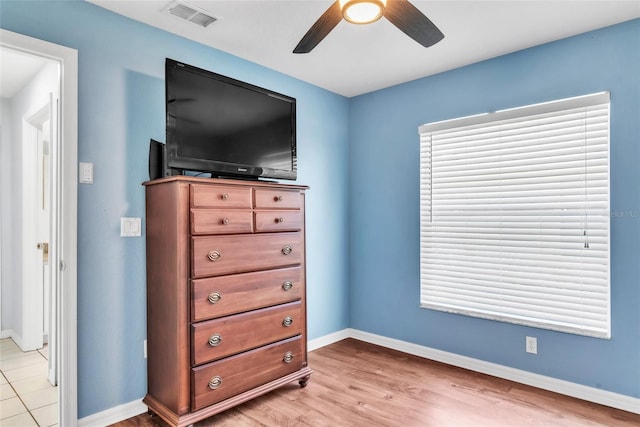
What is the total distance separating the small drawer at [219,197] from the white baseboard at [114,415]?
1311mm

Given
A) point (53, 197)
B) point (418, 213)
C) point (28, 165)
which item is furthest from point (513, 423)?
point (28, 165)

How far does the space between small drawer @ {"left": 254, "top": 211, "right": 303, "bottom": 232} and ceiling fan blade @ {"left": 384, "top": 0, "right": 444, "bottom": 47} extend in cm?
134

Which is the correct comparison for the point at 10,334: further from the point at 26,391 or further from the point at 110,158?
the point at 110,158

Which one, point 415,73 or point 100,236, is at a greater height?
point 415,73

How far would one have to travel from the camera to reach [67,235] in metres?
2.06

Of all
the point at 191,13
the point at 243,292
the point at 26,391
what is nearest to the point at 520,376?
the point at 243,292

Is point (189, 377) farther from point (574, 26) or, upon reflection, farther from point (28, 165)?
point (574, 26)

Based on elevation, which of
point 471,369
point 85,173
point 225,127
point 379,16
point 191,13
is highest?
point 191,13

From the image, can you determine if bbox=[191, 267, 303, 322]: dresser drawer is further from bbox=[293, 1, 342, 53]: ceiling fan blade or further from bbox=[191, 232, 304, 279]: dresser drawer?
bbox=[293, 1, 342, 53]: ceiling fan blade

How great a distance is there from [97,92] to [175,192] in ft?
2.58

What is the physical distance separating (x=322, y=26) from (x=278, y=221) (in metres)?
1.25

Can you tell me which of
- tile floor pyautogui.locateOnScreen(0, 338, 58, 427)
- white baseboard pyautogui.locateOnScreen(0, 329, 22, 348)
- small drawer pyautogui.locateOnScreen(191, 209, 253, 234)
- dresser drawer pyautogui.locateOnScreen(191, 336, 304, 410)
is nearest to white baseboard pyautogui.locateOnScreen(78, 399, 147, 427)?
tile floor pyautogui.locateOnScreen(0, 338, 58, 427)

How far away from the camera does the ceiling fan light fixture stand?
159cm

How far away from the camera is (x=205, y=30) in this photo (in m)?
2.50
